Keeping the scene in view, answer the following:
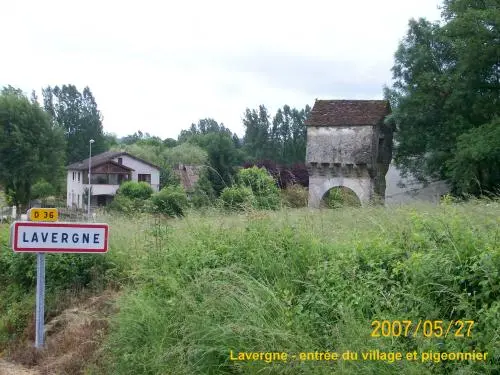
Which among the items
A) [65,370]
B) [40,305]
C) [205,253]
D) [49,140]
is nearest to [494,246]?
[205,253]

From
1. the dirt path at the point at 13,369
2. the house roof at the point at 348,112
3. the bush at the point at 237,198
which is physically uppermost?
the house roof at the point at 348,112

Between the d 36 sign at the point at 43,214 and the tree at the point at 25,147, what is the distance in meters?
48.4

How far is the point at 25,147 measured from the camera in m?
51.7

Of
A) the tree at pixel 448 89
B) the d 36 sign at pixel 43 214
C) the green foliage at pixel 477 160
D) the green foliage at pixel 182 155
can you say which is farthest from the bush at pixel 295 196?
the green foliage at pixel 182 155

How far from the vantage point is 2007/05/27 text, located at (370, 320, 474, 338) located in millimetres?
A: 3680

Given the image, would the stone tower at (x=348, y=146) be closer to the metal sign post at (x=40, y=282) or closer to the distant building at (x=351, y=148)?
the distant building at (x=351, y=148)

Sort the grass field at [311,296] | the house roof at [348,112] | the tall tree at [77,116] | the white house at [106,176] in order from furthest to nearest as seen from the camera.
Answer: the tall tree at [77,116]
the white house at [106,176]
the house roof at [348,112]
the grass field at [311,296]

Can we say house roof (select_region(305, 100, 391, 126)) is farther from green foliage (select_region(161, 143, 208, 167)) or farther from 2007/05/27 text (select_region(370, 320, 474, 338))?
green foliage (select_region(161, 143, 208, 167))

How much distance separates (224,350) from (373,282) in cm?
134

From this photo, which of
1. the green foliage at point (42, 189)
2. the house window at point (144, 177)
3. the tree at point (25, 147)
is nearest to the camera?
the tree at point (25, 147)

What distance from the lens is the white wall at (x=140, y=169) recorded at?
225 ft

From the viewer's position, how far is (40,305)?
20.8ft

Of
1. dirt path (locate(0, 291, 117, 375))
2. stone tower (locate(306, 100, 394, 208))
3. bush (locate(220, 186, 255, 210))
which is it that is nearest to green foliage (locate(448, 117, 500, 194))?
stone tower (locate(306, 100, 394, 208))

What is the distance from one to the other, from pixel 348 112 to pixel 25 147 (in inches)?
1309
